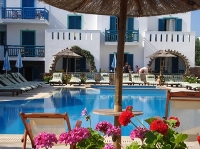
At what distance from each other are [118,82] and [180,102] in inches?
34.5

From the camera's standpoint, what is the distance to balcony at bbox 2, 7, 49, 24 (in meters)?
24.7

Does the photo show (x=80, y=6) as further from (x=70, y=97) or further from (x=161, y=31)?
(x=161, y=31)

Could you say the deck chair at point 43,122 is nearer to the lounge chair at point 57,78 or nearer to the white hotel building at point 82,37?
the lounge chair at point 57,78

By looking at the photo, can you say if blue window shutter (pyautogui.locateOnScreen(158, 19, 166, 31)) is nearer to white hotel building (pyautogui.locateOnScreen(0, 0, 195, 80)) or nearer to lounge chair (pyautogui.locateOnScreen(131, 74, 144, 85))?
white hotel building (pyautogui.locateOnScreen(0, 0, 195, 80))

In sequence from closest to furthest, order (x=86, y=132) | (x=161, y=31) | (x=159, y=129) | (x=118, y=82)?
(x=159, y=129), (x=86, y=132), (x=118, y=82), (x=161, y=31)

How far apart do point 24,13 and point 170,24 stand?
34.6ft

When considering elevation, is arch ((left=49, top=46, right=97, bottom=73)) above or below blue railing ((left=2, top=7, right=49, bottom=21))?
below

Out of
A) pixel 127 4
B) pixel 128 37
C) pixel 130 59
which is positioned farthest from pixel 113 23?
Result: pixel 127 4

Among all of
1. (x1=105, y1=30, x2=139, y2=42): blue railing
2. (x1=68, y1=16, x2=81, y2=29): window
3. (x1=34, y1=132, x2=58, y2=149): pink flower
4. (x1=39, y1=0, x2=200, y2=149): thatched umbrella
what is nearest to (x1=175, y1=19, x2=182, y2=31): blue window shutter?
(x1=105, y1=30, x2=139, y2=42): blue railing

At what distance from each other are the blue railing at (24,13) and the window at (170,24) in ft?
27.6

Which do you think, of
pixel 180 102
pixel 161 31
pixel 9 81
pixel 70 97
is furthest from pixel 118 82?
pixel 161 31

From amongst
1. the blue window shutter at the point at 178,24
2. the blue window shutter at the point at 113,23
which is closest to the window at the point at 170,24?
the blue window shutter at the point at 178,24

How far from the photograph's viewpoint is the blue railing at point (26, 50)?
24.8 metres

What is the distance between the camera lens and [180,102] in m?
4.58
